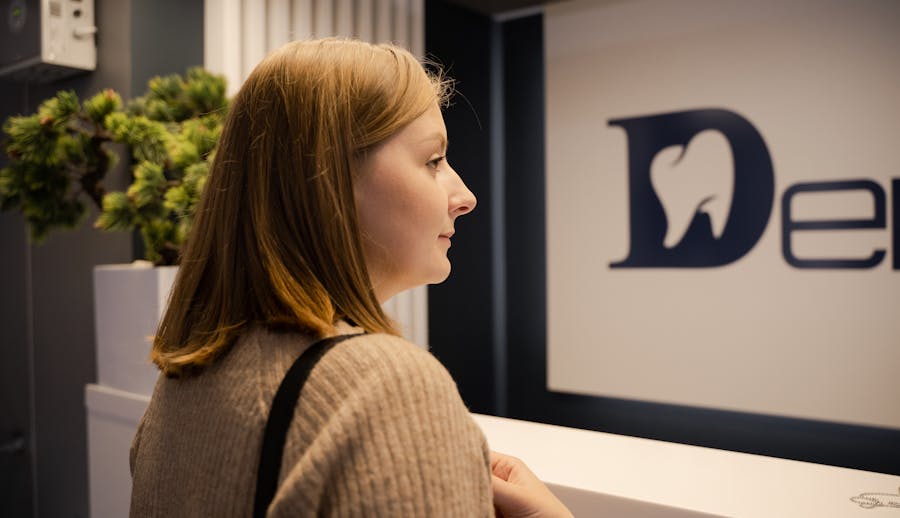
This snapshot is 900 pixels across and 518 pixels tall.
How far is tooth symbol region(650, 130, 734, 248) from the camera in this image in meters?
3.60

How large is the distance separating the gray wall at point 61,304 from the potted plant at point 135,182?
351mm

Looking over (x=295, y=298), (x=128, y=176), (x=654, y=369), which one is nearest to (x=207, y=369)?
(x=295, y=298)

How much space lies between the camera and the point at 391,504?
0.60 meters

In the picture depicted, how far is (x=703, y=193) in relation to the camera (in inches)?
144

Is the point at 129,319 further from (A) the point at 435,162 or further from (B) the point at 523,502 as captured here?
(B) the point at 523,502

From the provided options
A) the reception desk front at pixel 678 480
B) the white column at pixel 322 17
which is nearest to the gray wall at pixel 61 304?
the white column at pixel 322 17

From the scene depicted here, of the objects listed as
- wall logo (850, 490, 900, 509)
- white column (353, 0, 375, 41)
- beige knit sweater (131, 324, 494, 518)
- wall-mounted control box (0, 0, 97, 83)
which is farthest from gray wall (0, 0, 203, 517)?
wall logo (850, 490, 900, 509)

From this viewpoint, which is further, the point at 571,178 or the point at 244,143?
the point at 571,178

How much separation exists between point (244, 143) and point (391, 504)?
45 cm

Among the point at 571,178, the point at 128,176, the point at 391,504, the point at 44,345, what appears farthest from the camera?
the point at 571,178

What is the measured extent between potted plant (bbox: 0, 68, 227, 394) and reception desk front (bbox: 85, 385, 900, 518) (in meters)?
1.13

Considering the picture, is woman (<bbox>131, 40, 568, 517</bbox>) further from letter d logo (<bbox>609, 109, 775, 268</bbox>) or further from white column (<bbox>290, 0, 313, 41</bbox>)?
letter d logo (<bbox>609, 109, 775, 268</bbox>)

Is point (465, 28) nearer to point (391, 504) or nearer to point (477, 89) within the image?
point (477, 89)

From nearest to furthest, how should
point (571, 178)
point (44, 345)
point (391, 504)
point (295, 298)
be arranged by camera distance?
point (391, 504)
point (295, 298)
point (44, 345)
point (571, 178)
